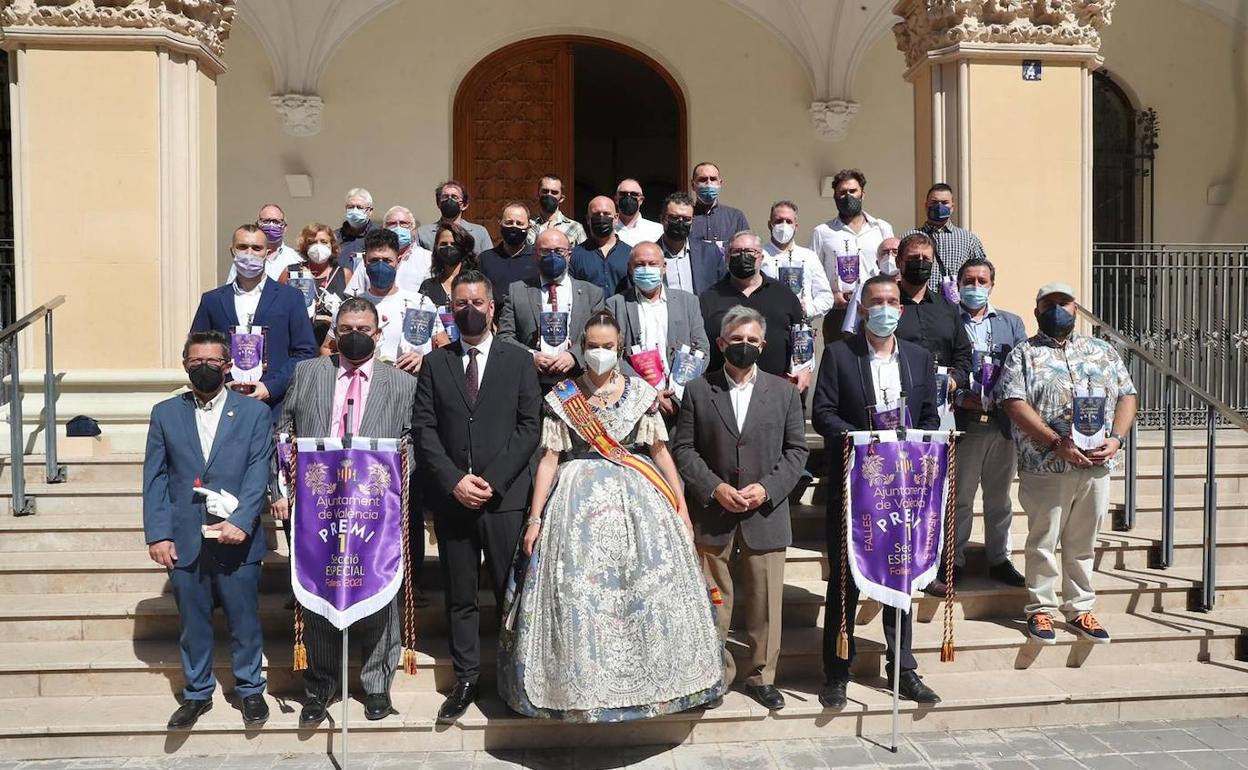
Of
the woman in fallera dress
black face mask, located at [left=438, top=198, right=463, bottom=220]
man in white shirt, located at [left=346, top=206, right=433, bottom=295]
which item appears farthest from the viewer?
black face mask, located at [left=438, top=198, right=463, bottom=220]

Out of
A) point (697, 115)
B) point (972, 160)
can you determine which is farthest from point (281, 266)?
point (697, 115)

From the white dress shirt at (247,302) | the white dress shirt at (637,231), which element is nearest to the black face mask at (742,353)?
the white dress shirt at (637,231)

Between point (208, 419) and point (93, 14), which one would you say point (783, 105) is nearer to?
point (93, 14)

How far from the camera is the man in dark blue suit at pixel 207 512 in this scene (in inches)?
194

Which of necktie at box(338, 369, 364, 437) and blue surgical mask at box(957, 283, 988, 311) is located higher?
blue surgical mask at box(957, 283, 988, 311)

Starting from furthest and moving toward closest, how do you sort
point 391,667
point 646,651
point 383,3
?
point 383,3
point 391,667
point 646,651

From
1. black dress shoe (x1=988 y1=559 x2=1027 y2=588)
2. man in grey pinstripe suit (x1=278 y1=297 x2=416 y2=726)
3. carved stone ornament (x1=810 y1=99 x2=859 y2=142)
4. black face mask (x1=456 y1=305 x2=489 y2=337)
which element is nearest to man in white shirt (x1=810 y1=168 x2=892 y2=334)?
black dress shoe (x1=988 y1=559 x2=1027 y2=588)

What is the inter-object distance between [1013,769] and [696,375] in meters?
2.49

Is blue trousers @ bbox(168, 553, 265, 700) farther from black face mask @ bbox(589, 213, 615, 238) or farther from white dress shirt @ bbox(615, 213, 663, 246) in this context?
white dress shirt @ bbox(615, 213, 663, 246)

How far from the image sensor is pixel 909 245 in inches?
242

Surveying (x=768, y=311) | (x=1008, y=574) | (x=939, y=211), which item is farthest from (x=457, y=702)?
(x=939, y=211)

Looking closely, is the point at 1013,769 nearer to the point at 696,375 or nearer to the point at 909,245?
the point at 696,375

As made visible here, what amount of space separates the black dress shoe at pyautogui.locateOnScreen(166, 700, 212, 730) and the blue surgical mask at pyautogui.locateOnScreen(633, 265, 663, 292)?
122 inches

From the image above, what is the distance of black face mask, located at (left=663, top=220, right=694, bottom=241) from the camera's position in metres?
6.67
